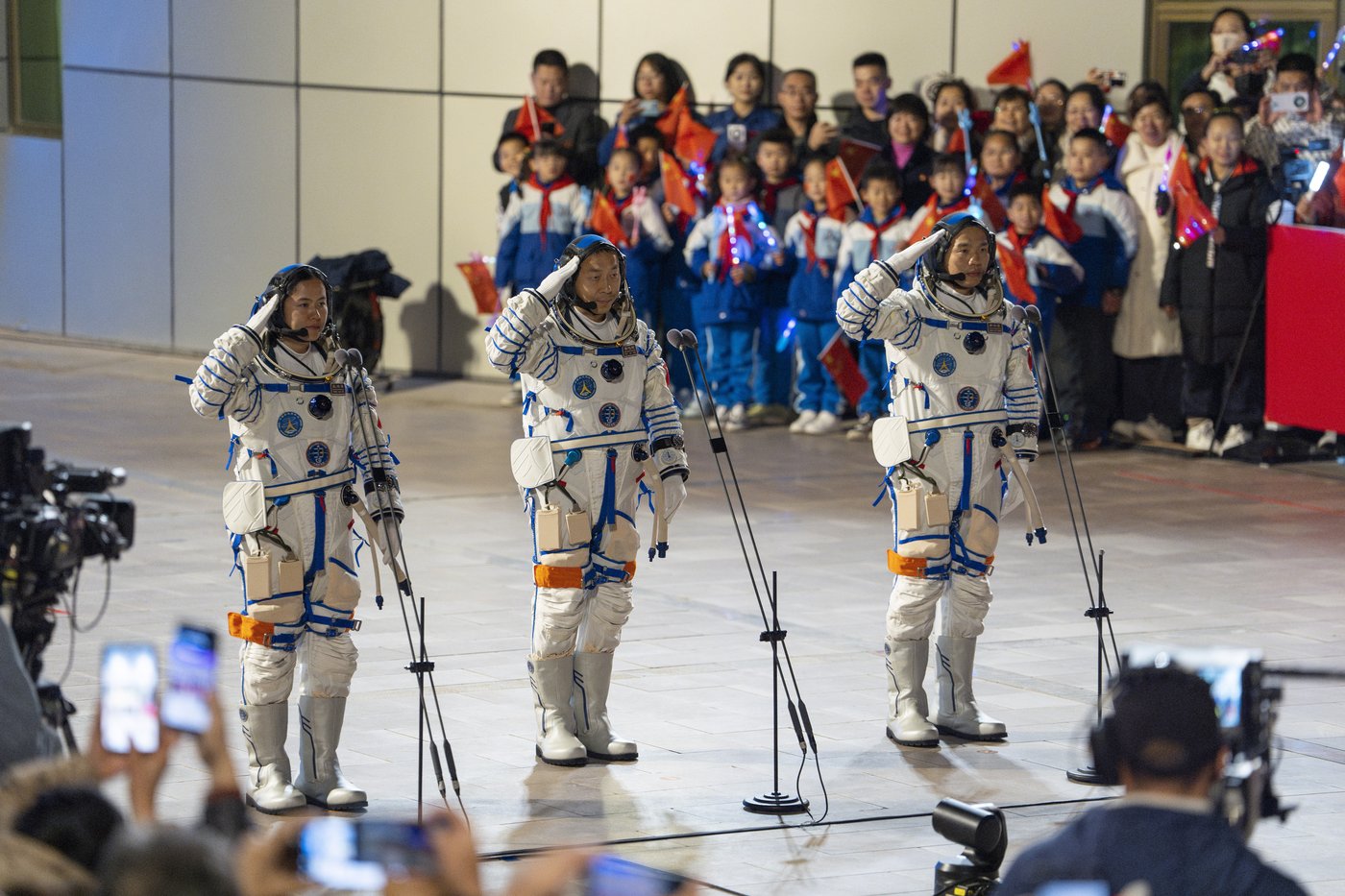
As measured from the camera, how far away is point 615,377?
8609mm

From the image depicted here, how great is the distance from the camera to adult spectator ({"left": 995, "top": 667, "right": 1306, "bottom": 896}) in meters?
3.95

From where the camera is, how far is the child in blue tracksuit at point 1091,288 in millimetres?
15906

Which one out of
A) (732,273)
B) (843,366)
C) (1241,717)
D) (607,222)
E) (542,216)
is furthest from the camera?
(542,216)

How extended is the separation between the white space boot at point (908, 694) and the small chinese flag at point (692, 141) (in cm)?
930

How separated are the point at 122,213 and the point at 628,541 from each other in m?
14.8

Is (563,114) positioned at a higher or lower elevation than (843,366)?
higher

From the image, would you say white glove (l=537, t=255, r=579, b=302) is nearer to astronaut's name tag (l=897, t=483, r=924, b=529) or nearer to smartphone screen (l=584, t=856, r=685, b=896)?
astronaut's name tag (l=897, t=483, r=924, b=529)

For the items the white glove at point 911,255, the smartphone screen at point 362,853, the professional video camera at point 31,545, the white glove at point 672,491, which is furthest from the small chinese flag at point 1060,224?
the smartphone screen at point 362,853

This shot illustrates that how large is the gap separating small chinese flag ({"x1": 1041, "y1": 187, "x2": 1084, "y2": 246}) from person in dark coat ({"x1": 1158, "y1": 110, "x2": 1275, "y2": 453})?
0.71 meters

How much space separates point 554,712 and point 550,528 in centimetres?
71

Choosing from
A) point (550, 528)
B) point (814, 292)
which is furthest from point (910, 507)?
point (814, 292)

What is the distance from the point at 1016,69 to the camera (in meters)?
17.2

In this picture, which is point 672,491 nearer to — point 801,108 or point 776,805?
point 776,805

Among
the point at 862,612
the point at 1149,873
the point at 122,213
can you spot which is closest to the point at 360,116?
the point at 122,213
